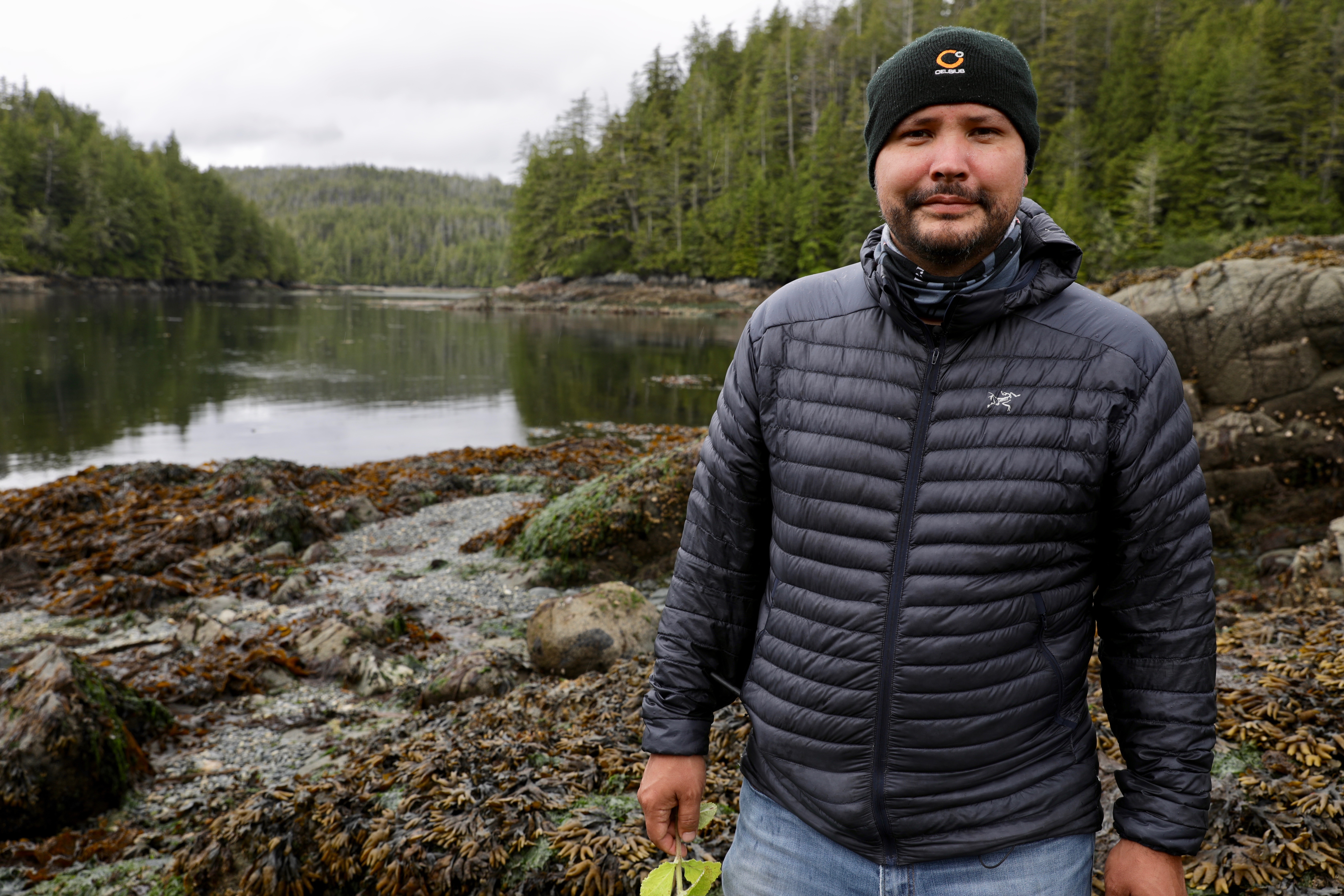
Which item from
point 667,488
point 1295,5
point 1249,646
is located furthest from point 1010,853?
point 1295,5

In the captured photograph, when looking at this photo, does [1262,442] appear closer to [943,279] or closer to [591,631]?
[591,631]

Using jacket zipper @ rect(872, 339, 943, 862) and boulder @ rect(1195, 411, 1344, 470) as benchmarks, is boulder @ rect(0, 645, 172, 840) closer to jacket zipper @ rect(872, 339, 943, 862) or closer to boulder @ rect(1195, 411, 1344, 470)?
jacket zipper @ rect(872, 339, 943, 862)

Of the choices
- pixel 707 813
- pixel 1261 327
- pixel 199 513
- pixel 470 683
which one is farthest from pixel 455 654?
pixel 1261 327

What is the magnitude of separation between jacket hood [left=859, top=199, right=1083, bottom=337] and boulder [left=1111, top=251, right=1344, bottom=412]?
8639 mm

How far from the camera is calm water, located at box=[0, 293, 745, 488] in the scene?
16.5m

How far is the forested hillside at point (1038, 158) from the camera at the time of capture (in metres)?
44.9

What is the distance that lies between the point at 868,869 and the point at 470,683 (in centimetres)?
390

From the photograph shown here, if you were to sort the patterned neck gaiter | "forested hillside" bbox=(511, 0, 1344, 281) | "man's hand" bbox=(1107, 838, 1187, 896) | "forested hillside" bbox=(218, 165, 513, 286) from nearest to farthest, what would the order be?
"man's hand" bbox=(1107, 838, 1187, 896), the patterned neck gaiter, "forested hillside" bbox=(511, 0, 1344, 281), "forested hillside" bbox=(218, 165, 513, 286)

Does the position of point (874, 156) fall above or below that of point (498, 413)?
above

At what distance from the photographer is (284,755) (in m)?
4.60

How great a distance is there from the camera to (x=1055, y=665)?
1515 mm

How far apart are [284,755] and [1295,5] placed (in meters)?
72.8

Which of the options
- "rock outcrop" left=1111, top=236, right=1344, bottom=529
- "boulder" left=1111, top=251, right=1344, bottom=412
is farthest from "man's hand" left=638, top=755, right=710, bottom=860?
"boulder" left=1111, top=251, right=1344, bottom=412

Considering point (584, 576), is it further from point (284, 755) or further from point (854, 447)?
point (854, 447)
